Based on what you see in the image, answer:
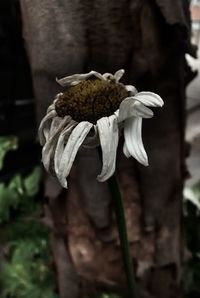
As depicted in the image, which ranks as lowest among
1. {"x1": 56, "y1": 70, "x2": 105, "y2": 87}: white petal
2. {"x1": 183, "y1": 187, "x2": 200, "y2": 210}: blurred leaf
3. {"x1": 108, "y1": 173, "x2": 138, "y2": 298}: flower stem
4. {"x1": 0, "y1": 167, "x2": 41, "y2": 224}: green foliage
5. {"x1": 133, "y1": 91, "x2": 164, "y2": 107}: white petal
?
{"x1": 183, "y1": 187, "x2": 200, "y2": 210}: blurred leaf

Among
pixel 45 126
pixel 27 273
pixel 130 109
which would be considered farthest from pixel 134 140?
pixel 27 273

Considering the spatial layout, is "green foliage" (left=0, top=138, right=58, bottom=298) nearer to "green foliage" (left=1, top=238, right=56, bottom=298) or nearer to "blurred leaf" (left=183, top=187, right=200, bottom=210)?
"green foliage" (left=1, top=238, right=56, bottom=298)

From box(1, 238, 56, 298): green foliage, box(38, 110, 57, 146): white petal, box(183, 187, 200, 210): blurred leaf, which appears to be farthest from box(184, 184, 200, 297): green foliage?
box(38, 110, 57, 146): white petal

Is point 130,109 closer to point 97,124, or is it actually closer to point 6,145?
point 97,124

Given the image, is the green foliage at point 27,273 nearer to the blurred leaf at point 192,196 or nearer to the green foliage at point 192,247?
the green foliage at point 192,247

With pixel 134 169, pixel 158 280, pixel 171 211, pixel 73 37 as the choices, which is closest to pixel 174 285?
pixel 158 280

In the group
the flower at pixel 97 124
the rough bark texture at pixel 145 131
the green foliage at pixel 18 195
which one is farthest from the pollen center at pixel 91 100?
the green foliage at pixel 18 195
